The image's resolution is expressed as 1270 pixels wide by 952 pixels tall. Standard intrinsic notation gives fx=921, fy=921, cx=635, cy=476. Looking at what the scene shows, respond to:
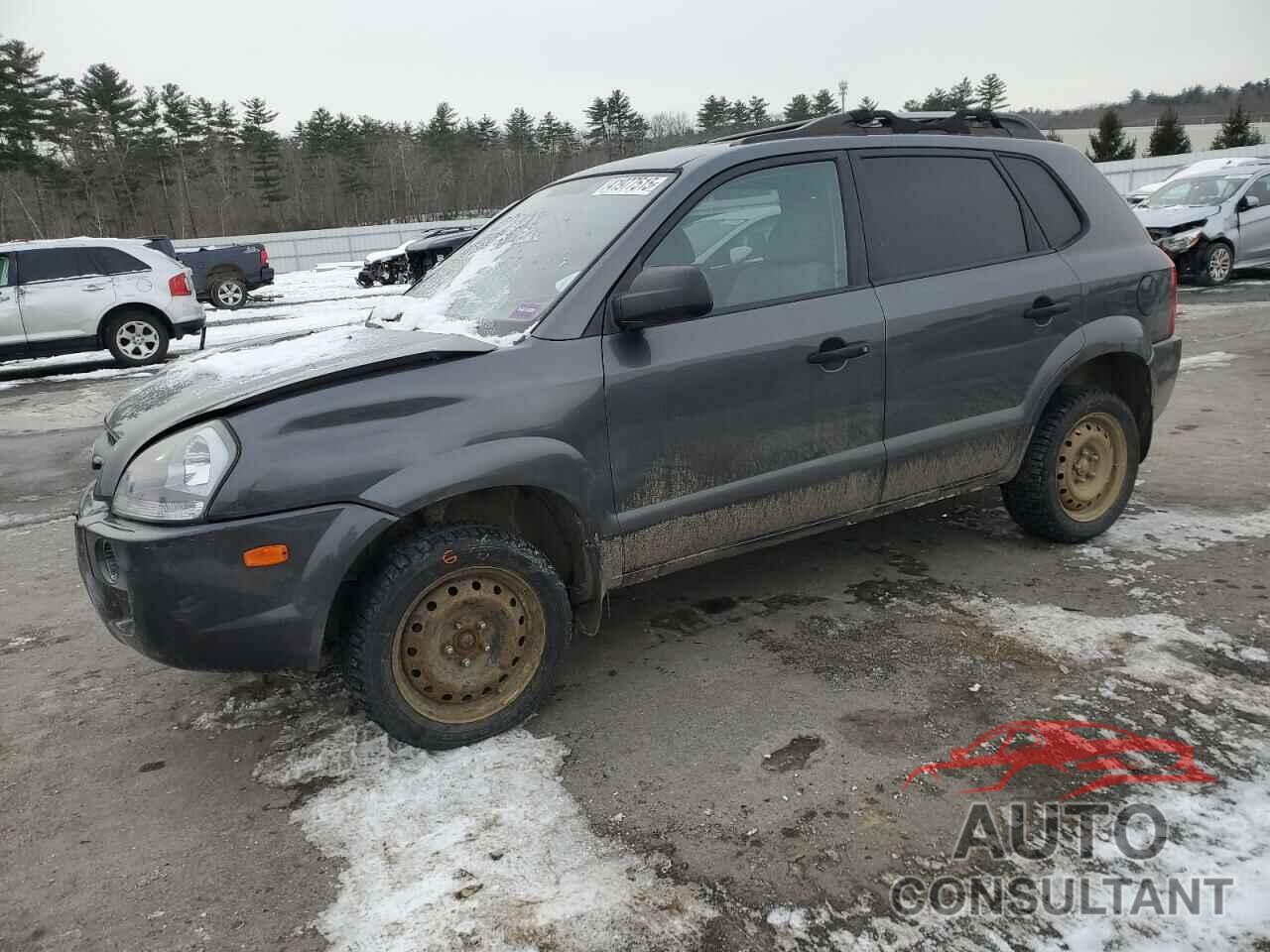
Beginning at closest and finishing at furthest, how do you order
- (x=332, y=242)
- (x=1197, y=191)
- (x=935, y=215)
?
(x=935, y=215)
(x=1197, y=191)
(x=332, y=242)

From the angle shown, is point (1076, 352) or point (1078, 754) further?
point (1076, 352)

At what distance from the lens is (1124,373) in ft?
14.1

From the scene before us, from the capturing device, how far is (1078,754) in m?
2.67

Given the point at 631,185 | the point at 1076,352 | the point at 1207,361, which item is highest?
the point at 631,185

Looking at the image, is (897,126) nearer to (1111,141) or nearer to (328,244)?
(328,244)

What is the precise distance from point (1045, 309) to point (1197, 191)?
1349 centimetres

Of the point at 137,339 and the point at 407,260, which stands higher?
the point at 407,260

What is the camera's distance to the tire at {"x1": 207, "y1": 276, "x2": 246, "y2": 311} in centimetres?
1966

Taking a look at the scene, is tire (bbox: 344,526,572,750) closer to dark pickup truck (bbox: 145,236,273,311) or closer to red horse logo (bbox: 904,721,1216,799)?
red horse logo (bbox: 904,721,1216,799)

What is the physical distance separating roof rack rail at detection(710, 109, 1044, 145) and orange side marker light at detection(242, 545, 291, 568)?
223cm

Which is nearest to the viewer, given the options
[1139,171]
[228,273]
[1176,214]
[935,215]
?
[935,215]

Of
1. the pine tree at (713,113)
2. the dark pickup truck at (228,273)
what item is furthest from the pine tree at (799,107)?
the dark pickup truck at (228,273)

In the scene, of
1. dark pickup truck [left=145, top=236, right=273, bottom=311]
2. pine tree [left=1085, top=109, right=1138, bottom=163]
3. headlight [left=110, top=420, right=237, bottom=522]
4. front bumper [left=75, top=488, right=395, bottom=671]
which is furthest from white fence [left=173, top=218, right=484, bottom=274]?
front bumper [left=75, top=488, right=395, bottom=671]

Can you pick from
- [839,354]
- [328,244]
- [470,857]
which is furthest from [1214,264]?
[328,244]
